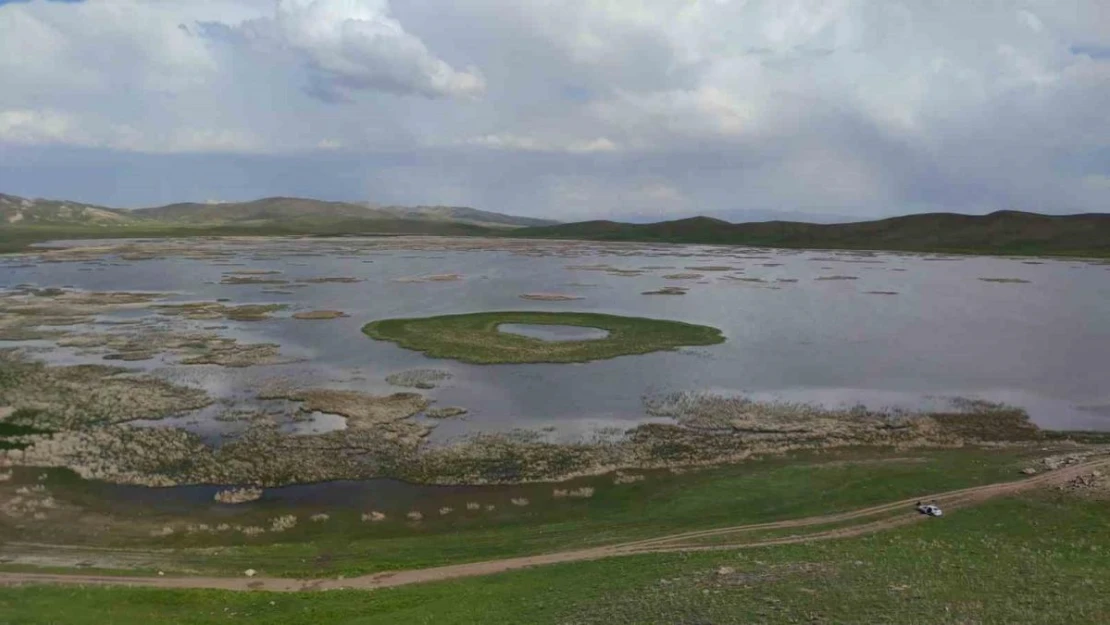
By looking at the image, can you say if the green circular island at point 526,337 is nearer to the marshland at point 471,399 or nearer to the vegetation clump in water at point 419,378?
the marshland at point 471,399

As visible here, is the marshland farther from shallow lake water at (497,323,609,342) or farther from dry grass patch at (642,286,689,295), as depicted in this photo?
dry grass patch at (642,286,689,295)

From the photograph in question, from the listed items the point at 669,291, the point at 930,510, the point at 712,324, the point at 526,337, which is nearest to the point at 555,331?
the point at 526,337

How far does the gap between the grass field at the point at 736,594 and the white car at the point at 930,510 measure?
2398 millimetres

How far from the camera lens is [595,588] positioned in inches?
822

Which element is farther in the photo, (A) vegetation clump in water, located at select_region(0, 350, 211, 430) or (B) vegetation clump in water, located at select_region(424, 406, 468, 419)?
(B) vegetation clump in water, located at select_region(424, 406, 468, 419)

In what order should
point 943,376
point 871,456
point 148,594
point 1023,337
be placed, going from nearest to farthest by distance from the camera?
point 148,594 < point 871,456 < point 943,376 < point 1023,337

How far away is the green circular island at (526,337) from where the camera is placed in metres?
56.2

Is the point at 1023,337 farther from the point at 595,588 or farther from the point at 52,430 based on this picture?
the point at 52,430

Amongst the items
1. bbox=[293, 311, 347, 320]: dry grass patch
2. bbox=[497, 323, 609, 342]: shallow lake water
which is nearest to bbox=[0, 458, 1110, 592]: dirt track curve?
bbox=[497, 323, 609, 342]: shallow lake water

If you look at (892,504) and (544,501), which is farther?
(544,501)

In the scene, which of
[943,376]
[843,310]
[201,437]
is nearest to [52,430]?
[201,437]

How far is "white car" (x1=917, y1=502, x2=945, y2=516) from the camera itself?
26788 millimetres

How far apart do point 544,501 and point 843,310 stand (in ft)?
203

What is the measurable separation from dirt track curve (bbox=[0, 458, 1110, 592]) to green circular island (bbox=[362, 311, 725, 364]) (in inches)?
1151
